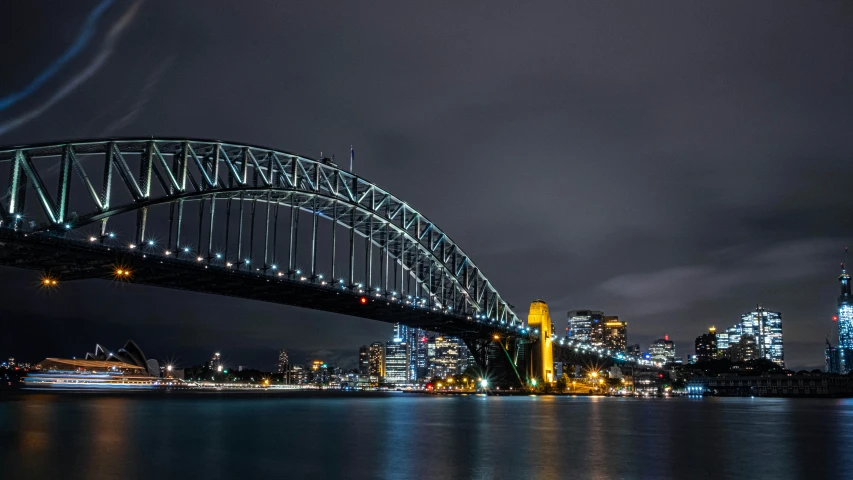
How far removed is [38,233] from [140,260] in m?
8.41

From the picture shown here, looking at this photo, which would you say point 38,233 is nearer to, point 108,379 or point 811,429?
point 811,429

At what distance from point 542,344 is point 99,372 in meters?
88.2

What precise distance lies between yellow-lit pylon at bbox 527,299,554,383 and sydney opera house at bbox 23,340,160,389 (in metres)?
78.1

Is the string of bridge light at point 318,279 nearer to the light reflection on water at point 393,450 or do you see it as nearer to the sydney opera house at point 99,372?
the light reflection on water at point 393,450

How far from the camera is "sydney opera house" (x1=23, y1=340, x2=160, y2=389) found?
136 metres

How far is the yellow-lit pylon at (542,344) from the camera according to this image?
385 feet

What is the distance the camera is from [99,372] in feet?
463

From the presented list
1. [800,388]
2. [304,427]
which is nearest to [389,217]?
[304,427]

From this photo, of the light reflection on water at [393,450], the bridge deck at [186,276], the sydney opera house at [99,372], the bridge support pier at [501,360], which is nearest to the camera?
the light reflection on water at [393,450]

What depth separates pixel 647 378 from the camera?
198 metres

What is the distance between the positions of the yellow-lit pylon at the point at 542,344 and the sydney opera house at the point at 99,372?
256 ft

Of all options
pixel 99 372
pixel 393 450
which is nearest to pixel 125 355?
pixel 99 372

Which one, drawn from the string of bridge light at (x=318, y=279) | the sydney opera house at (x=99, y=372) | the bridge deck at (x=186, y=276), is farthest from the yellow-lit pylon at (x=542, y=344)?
the sydney opera house at (x=99, y=372)

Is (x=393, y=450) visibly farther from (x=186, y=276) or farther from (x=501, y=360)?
(x=501, y=360)
